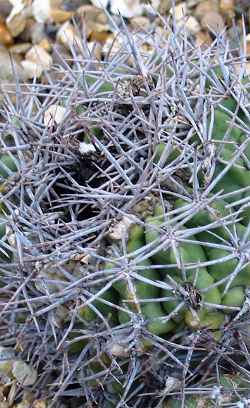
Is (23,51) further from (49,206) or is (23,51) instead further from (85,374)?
A: (85,374)

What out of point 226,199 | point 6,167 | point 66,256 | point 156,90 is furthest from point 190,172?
point 6,167

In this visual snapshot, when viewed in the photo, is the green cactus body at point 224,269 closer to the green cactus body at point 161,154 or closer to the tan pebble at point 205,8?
the green cactus body at point 161,154

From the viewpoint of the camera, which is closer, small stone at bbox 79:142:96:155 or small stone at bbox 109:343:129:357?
small stone at bbox 109:343:129:357

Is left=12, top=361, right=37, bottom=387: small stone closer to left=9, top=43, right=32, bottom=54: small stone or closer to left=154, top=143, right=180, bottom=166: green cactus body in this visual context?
left=154, top=143, right=180, bottom=166: green cactus body

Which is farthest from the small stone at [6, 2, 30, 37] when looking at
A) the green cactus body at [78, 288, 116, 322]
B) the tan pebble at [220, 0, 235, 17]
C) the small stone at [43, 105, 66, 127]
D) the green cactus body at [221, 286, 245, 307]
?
the green cactus body at [221, 286, 245, 307]

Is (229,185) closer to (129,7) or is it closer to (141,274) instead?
(141,274)

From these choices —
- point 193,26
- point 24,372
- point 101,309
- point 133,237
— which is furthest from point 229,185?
point 193,26

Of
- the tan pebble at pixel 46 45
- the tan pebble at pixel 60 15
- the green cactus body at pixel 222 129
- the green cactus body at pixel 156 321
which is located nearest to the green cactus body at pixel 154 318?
the green cactus body at pixel 156 321
